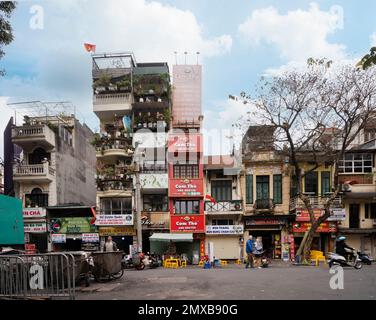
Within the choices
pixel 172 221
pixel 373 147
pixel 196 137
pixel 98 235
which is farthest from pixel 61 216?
pixel 373 147

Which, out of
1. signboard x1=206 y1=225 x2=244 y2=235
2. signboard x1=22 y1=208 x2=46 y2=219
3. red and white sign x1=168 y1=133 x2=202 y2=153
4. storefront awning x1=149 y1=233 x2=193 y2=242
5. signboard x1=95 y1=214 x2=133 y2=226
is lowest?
storefront awning x1=149 y1=233 x2=193 y2=242

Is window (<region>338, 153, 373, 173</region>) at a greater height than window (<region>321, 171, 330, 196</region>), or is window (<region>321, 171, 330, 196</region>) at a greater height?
window (<region>338, 153, 373, 173</region>)

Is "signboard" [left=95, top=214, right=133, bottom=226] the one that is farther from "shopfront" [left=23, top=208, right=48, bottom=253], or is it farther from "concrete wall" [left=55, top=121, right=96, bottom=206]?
"shopfront" [left=23, top=208, right=48, bottom=253]

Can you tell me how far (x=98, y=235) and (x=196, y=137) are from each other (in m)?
11.6

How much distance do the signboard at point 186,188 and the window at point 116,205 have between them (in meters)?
3.96

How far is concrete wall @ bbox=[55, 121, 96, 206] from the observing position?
111ft

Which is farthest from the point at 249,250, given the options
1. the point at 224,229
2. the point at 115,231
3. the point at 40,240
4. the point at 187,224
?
the point at 40,240

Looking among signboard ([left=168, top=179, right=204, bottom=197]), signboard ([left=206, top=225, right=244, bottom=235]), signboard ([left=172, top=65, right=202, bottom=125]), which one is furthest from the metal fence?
signboard ([left=172, top=65, right=202, bottom=125])

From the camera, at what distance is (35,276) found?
356 inches

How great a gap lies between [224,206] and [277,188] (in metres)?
4.73

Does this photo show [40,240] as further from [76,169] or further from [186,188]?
[186,188]

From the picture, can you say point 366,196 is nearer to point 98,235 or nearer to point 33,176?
point 98,235

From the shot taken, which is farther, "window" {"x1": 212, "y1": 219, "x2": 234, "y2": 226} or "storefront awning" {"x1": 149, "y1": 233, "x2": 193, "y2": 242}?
"window" {"x1": 212, "y1": 219, "x2": 234, "y2": 226}

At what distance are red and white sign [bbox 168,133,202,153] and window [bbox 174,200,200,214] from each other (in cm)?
431
